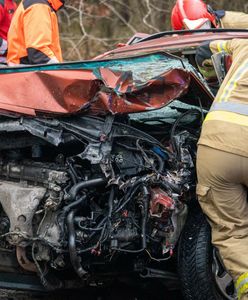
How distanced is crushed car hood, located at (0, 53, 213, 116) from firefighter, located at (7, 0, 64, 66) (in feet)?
5.42

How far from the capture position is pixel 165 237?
3740 millimetres

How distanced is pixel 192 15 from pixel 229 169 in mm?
2903

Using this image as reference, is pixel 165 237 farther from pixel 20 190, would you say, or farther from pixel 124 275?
pixel 20 190

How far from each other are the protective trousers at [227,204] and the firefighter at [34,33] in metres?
2.12

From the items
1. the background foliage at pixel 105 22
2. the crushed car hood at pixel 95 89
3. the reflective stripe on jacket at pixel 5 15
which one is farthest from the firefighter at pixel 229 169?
the background foliage at pixel 105 22

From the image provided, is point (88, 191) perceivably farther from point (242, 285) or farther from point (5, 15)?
point (5, 15)

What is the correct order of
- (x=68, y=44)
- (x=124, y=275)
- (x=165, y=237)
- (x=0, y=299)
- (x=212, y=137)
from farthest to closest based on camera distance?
1. (x=68, y=44)
2. (x=0, y=299)
3. (x=124, y=275)
4. (x=165, y=237)
5. (x=212, y=137)

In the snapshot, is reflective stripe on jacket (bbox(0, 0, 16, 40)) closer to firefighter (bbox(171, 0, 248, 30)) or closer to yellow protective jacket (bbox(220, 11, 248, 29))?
firefighter (bbox(171, 0, 248, 30))

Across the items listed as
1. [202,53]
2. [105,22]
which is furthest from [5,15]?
[105,22]

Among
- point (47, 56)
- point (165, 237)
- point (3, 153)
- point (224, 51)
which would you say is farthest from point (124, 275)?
point (47, 56)

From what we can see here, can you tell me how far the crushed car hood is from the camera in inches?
140

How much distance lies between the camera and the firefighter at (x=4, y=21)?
595 cm

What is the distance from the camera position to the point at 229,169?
3.47m

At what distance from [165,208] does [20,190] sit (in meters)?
0.76
